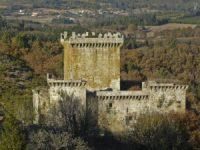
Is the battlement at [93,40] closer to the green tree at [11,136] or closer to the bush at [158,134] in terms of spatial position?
the bush at [158,134]

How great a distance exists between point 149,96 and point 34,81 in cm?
2015

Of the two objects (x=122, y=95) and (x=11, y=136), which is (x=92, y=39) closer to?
(x=122, y=95)

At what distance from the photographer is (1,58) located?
72.1 metres

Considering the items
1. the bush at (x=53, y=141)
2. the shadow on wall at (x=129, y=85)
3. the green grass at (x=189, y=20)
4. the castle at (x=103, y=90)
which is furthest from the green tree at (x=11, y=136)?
the green grass at (x=189, y=20)

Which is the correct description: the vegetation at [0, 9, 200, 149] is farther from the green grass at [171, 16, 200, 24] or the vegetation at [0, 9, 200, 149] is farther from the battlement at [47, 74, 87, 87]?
the green grass at [171, 16, 200, 24]

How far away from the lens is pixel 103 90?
1842 inches

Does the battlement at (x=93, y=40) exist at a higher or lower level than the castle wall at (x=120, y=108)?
higher

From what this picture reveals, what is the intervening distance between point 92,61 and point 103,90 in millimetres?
1935

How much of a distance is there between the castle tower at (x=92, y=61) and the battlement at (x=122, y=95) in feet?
5.21

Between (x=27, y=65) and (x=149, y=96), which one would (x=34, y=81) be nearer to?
(x=27, y=65)

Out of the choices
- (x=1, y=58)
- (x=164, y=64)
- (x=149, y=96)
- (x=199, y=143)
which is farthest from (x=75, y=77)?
(x=164, y=64)

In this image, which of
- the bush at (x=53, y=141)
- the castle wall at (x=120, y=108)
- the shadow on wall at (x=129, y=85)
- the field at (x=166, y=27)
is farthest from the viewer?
the field at (x=166, y=27)

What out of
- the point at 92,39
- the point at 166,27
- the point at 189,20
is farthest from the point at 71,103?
the point at 189,20

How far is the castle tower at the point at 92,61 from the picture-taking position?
46938mm
